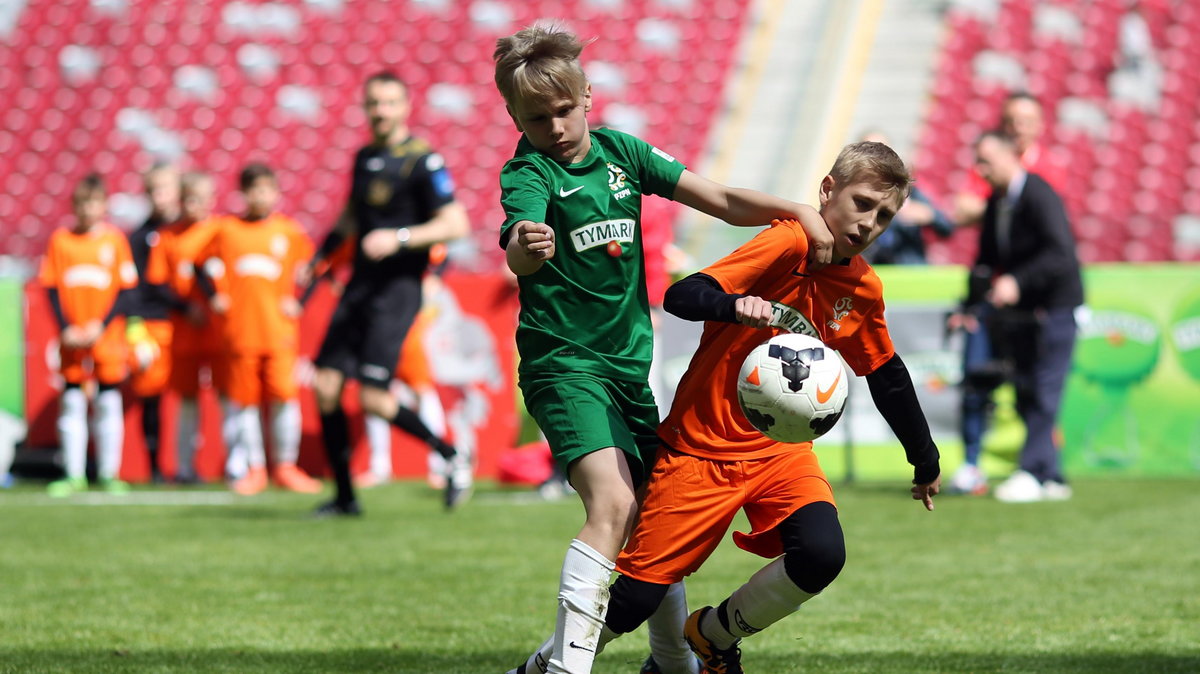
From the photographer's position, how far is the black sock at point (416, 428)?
7758mm

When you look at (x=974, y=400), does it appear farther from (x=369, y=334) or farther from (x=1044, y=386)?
(x=369, y=334)

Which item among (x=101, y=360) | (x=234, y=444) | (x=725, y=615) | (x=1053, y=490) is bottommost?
(x=725, y=615)

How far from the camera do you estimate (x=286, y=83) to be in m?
18.1

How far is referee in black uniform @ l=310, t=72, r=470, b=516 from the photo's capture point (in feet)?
24.6

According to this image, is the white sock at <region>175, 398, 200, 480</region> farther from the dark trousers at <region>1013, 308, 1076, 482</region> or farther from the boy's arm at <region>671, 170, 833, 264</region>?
the boy's arm at <region>671, 170, 833, 264</region>

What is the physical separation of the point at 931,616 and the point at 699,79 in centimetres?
1371

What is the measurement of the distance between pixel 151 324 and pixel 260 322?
1.07m

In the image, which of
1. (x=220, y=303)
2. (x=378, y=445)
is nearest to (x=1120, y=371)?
(x=378, y=445)

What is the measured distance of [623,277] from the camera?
3.71m

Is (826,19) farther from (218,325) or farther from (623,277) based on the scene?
(623,277)

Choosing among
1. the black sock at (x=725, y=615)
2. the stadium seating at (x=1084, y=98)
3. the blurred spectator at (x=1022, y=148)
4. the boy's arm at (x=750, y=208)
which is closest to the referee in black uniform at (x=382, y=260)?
the blurred spectator at (x=1022, y=148)

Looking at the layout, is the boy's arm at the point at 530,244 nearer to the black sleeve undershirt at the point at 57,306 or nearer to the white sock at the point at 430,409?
the white sock at the point at 430,409

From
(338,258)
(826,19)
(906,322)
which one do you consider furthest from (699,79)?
(338,258)

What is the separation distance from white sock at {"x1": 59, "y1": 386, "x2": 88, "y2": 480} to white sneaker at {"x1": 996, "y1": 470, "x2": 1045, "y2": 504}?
20.5 ft
